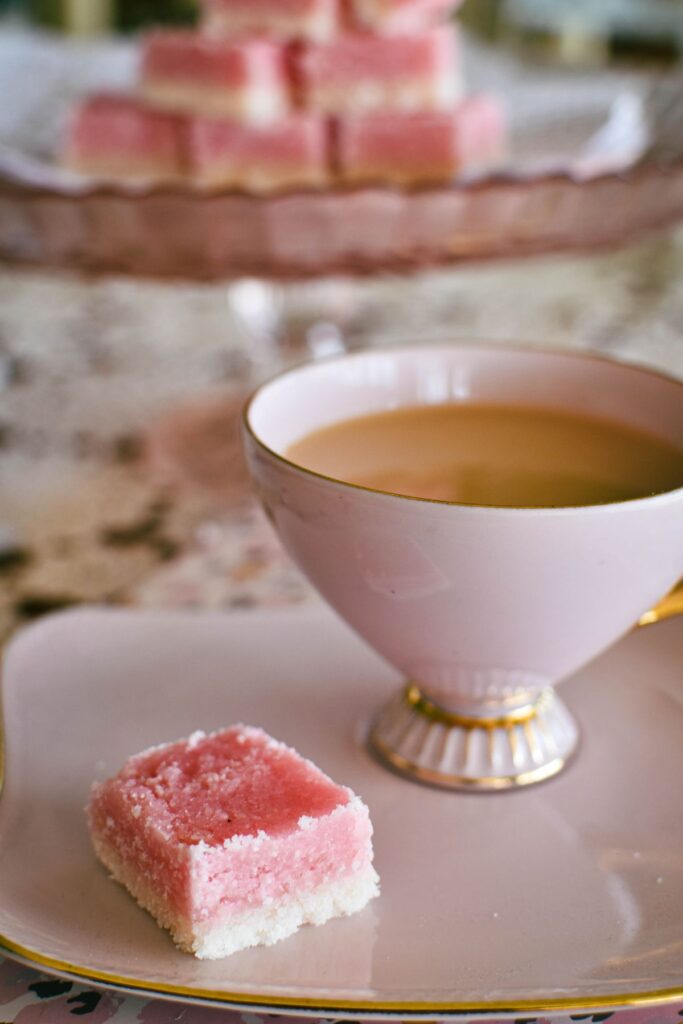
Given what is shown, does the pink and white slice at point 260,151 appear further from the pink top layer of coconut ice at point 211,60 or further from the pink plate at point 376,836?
the pink plate at point 376,836

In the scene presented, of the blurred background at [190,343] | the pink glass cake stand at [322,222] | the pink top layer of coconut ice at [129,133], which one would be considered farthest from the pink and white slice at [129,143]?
the pink glass cake stand at [322,222]

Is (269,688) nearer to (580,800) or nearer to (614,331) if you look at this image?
(580,800)

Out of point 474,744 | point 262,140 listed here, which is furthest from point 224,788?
point 262,140

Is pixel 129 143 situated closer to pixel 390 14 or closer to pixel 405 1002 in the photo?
pixel 390 14

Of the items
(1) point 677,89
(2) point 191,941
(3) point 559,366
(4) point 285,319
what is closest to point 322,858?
(2) point 191,941

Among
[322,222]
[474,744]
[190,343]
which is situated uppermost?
[322,222]

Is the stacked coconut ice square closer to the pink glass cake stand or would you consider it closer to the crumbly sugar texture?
the pink glass cake stand
